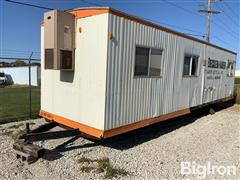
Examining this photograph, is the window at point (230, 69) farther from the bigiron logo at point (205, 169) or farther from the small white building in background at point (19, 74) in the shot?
the small white building in background at point (19, 74)

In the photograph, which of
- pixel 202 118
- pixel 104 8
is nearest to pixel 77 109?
pixel 104 8

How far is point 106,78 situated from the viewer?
504 centimetres

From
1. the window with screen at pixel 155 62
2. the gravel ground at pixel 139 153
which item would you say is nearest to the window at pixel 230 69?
the gravel ground at pixel 139 153

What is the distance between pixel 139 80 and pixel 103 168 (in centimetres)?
235

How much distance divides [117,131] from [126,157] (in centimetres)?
61

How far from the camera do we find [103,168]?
4.69 metres

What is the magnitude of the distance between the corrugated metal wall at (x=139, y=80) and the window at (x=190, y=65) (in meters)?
0.22

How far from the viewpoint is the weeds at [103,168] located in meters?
4.48

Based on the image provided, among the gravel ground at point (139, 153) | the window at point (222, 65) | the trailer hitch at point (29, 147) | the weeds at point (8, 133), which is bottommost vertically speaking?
the gravel ground at point (139, 153)

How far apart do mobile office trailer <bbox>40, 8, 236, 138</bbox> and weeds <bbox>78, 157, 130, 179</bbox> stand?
551 mm

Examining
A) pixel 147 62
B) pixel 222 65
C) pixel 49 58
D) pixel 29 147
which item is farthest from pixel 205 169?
pixel 222 65

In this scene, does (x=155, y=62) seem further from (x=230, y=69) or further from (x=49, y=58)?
(x=230, y=69)

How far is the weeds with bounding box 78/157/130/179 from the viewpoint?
4.48 meters

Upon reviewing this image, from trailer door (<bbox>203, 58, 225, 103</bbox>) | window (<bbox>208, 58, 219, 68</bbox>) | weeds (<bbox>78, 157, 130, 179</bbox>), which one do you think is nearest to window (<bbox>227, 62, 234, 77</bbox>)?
trailer door (<bbox>203, 58, 225, 103</bbox>)
